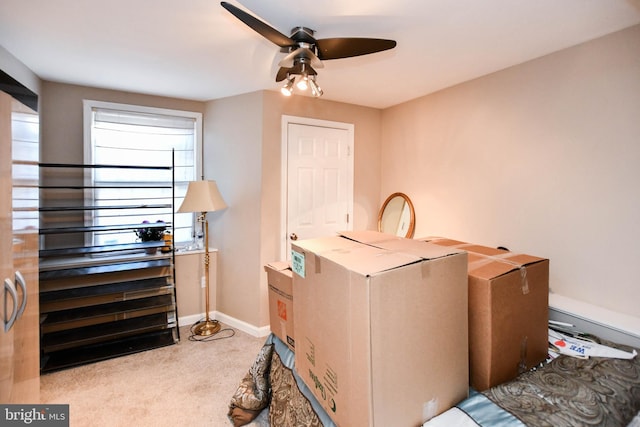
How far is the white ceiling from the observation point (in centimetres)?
161

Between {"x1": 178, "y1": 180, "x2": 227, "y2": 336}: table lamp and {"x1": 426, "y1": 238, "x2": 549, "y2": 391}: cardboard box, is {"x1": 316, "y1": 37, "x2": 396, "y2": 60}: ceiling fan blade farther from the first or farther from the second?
{"x1": 178, "y1": 180, "x2": 227, "y2": 336}: table lamp

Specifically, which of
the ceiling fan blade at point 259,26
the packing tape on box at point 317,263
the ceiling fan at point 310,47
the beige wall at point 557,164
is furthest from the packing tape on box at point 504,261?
the ceiling fan blade at point 259,26

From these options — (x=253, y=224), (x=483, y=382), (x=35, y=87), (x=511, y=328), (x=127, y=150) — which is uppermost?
(x=35, y=87)

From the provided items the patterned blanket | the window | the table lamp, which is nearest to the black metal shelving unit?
the window

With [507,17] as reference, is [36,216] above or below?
below

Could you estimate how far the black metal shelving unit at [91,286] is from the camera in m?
2.55

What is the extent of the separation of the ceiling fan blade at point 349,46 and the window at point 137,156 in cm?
191

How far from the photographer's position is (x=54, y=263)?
2.59 metres

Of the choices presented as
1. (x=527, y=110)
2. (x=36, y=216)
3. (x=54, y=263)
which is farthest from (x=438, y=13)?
(x=54, y=263)

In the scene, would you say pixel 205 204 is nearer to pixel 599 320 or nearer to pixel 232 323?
pixel 232 323

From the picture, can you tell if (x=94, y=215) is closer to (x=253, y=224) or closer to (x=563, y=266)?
(x=253, y=224)

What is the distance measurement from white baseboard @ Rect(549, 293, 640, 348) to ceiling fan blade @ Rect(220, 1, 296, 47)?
2.21m

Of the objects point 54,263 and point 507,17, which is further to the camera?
point 54,263

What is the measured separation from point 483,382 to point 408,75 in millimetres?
2284
